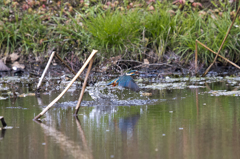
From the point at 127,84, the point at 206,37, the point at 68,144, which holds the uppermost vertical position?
the point at 206,37

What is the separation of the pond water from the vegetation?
3802 millimetres

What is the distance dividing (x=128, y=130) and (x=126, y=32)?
594 centimetres

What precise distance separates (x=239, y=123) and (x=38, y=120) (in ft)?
6.87

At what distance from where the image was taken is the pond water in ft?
9.93

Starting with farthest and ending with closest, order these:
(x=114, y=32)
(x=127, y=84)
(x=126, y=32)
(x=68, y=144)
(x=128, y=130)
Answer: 1. (x=126, y=32)
2. (x=114, y=32)
3. (x=127, y=84)
4. (x=128, y=130)
5. (x=68, y=144)

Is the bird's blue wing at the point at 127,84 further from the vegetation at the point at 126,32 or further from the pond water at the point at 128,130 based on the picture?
the vegetation at the point at 126,32

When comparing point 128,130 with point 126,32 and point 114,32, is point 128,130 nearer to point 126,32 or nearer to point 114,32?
point 114,32

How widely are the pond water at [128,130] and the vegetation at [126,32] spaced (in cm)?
380

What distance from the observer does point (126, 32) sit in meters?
9.51

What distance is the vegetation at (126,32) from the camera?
948 cm

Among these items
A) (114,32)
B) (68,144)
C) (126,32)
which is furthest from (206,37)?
(68,144)

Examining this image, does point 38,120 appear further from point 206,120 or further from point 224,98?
point 224,98

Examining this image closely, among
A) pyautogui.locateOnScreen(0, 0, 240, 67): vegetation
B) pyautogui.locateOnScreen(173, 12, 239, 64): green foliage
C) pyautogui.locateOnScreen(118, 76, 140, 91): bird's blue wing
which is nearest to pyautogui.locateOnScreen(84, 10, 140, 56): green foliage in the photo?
pyautogui.locateOnScreen(0, 0, 240, 67): vegetation

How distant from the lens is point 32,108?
17.0ft
